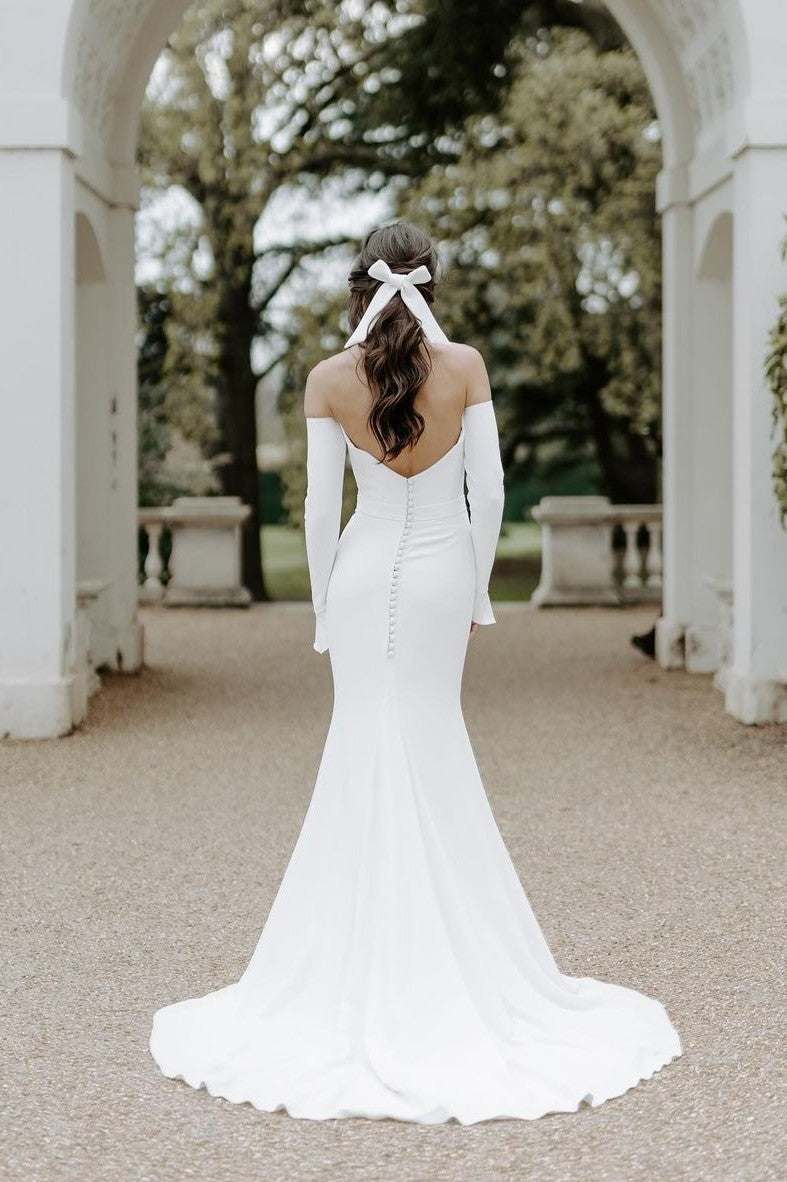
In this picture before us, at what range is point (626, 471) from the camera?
21516 mm

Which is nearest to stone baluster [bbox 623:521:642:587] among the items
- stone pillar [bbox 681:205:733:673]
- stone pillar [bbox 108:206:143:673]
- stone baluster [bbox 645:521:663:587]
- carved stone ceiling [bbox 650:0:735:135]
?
stone baluster [bbox 645:521:663:587]

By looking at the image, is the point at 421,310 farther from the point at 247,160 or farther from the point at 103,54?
the point at 247,160

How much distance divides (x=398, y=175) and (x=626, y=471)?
5.22 m

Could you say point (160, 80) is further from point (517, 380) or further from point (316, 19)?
point (517, 380)

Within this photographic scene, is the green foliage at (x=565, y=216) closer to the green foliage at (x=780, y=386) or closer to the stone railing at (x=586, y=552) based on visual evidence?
the stone railing at (x=586, y=552)

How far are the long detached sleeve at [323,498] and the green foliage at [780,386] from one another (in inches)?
178

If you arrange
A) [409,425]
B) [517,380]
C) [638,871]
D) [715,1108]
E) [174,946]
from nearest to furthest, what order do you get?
[715,1108]
[409,425]
[174,946]
[638,871]
[517,380]

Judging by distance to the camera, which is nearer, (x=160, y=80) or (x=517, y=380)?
(x=160, y=80)

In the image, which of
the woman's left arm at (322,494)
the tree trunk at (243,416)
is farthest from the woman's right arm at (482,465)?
the tree trunk at (243,416)

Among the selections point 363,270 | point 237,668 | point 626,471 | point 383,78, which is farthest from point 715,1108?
point 626,471

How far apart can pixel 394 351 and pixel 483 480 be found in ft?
1.29

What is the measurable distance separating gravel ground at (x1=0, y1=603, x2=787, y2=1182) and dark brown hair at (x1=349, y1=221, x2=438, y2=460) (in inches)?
62.3

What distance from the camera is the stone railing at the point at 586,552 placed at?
1653cm

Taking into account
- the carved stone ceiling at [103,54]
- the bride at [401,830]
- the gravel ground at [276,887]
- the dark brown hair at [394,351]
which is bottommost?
the gravel ground at [276,887]
